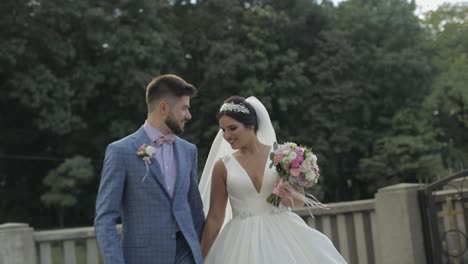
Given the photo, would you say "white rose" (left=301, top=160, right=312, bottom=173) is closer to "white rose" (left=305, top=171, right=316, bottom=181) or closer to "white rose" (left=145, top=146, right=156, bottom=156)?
"white rose" (left=305, top=171, right=316, bottom=181)

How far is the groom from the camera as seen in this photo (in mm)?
3404

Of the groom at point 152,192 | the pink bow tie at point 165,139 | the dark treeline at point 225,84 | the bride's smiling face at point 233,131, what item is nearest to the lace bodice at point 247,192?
the bride's smiling face at point 233,131

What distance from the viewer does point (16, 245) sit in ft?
17.0

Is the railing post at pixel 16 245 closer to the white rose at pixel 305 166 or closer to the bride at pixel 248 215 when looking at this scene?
the bride at pixel 248 215

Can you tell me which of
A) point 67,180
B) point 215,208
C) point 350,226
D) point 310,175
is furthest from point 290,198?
point 67,180

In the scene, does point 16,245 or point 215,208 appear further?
point 16,245

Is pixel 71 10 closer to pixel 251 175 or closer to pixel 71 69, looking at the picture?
pixel 71 69

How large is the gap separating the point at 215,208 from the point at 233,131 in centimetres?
51

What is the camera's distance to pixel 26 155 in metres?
27.3

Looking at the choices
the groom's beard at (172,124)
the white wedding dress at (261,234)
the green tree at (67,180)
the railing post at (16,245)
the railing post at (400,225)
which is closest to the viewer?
the groom's beard at (172,124)

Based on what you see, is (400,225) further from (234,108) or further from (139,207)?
(139,207)

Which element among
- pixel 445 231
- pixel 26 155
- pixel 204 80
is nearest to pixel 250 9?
pixel 204 80

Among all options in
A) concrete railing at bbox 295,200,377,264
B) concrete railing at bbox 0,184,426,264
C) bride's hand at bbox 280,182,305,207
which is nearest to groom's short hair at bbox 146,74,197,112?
bride's hand at bbox 280,182,305,207

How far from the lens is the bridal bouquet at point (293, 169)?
4230mm
